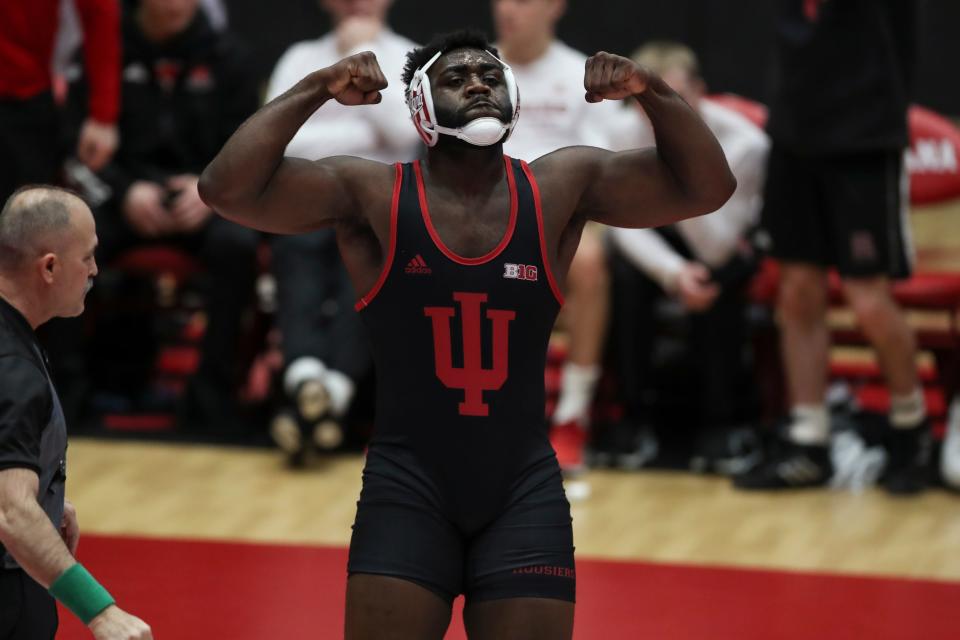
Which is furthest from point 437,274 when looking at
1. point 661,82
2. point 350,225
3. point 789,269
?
point 789,269

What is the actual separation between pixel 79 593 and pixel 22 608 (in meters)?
0.27

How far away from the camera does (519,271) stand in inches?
130

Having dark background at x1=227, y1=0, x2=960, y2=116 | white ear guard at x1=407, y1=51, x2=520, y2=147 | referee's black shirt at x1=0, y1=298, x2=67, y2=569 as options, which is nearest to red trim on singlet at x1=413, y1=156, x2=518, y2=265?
white ear guard at x1=407, y1=51, x2=520, y2=147

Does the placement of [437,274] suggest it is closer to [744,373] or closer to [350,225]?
[350,225]

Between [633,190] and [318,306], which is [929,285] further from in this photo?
[633,190]

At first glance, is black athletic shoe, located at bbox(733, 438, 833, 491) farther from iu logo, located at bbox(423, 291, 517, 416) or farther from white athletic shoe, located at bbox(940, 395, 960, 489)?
iu logo, located at bbox(423, 291, 517, 416)

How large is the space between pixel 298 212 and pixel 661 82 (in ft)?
2.75

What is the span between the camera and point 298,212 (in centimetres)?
335

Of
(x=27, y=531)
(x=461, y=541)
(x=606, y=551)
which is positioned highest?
(x=27, y=531)

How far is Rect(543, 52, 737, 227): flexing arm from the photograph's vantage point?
133 inches

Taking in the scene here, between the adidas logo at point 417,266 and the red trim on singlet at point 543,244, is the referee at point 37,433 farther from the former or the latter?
the red trim on singlet at point 543,244

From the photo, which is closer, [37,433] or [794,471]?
[37,433]

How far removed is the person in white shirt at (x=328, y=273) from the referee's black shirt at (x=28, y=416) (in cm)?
301

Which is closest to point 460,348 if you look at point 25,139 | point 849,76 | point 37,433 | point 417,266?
point 417,266
